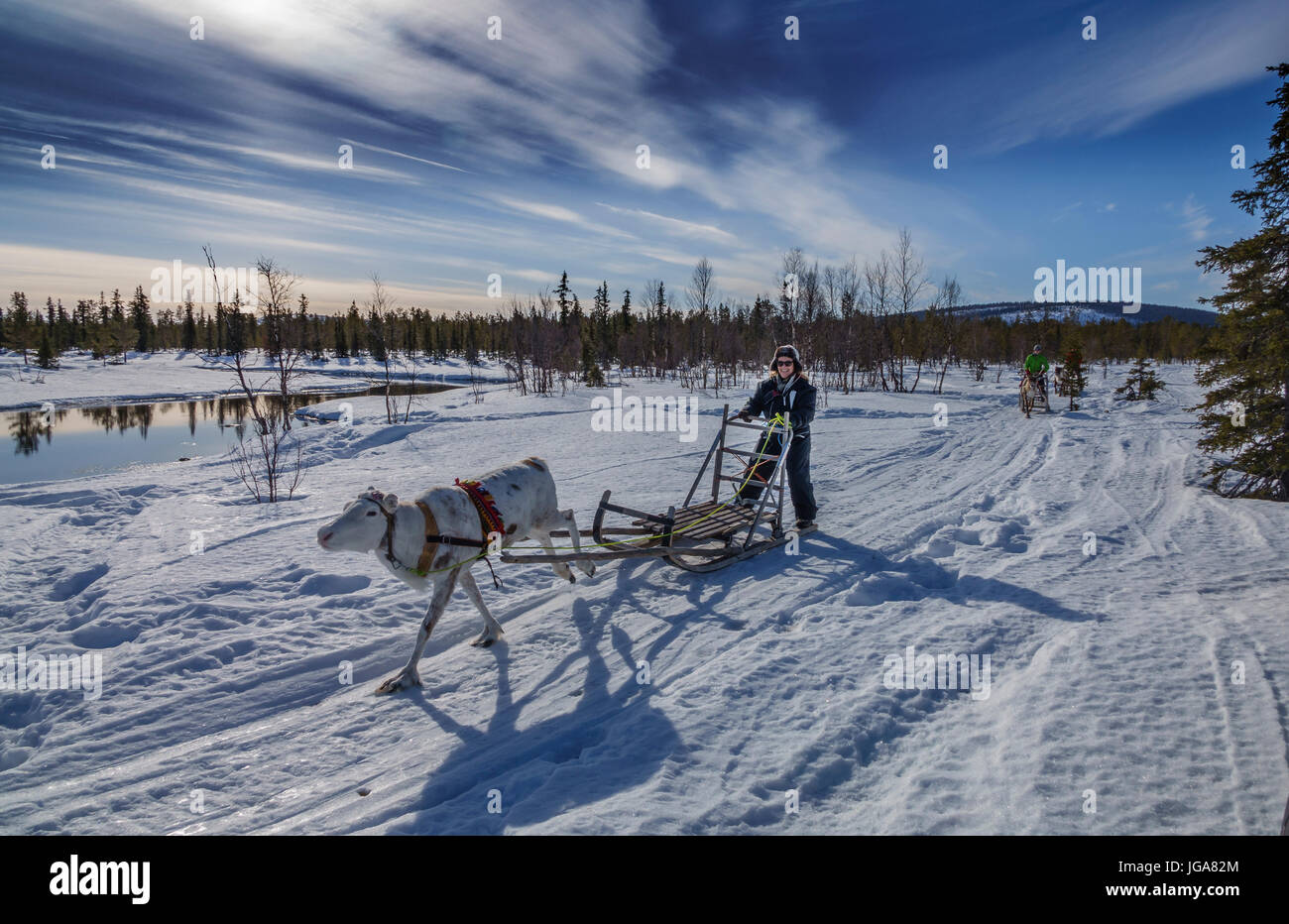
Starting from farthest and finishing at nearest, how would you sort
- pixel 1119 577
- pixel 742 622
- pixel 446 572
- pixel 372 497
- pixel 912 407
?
1. pixel 912 407
2. pixel 1119 577
3. pixel 742 622
4. pixel 446 572
5. pixel 372 497

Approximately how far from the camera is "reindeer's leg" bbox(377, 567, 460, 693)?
4.30m

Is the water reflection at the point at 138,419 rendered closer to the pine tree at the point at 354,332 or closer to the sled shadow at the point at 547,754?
the sled shadow at the point at 547,754

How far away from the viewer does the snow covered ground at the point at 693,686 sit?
2.94 metres

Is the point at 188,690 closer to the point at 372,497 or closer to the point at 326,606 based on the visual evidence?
the point at 326,606

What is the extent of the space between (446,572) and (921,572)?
451cm

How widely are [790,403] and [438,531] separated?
4.61m

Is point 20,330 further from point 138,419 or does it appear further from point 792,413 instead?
point 792,413

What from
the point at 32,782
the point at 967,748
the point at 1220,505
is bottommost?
the point at 32,782

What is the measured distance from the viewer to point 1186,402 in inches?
972

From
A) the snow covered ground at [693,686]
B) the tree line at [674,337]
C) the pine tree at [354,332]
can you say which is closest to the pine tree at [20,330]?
the tree line at [674,337]

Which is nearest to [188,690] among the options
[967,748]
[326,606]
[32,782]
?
[32,782]

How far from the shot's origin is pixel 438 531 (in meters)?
4.46

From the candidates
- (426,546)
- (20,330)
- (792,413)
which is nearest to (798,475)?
(792,413)

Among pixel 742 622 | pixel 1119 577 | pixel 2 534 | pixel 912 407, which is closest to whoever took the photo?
pixel 742 622
